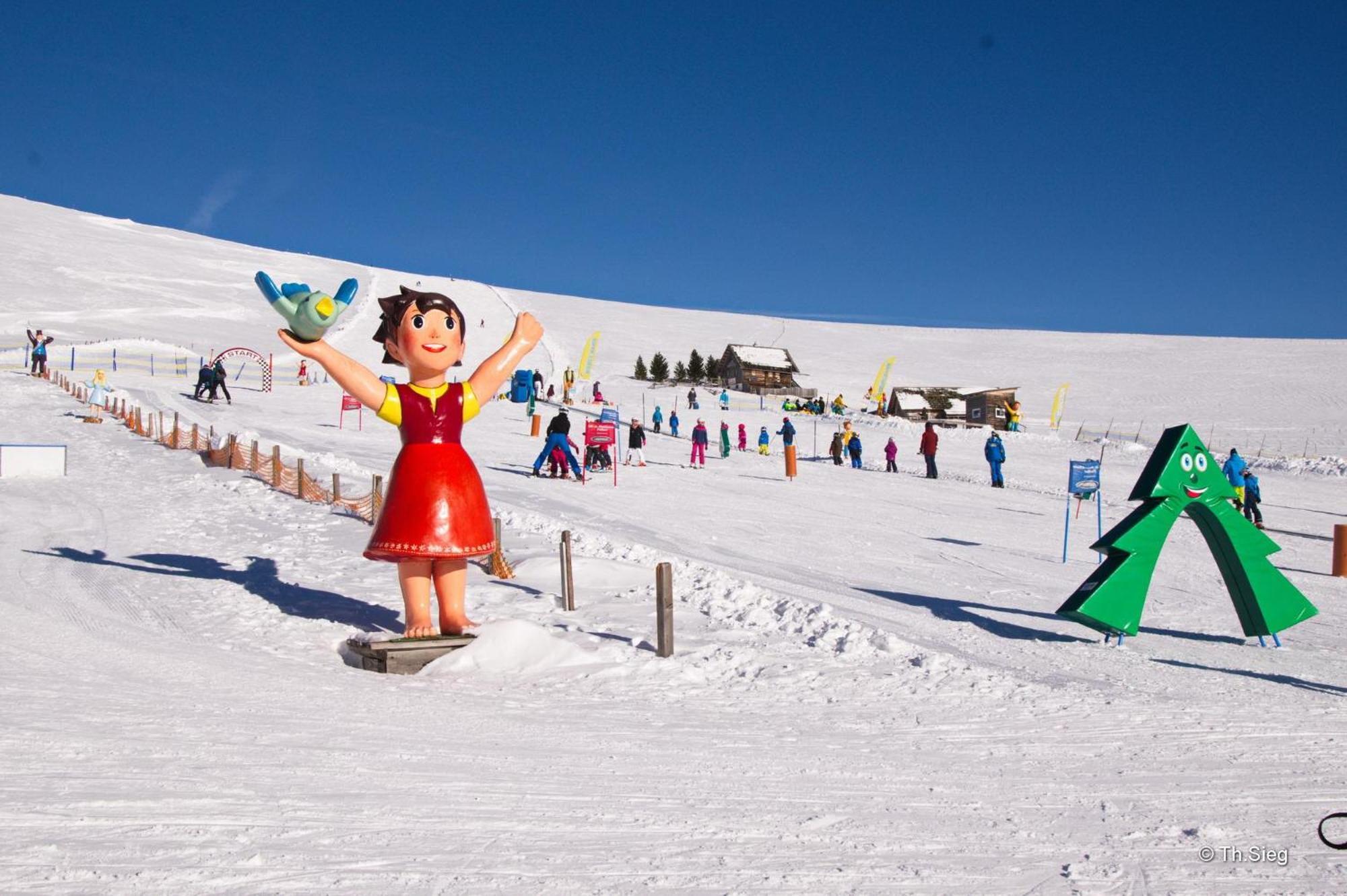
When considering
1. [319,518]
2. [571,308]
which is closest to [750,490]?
[319,518]

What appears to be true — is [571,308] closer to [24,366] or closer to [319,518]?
[24,366]

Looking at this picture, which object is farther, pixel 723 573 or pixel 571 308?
pixel 571 308

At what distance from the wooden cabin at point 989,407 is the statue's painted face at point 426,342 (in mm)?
45463

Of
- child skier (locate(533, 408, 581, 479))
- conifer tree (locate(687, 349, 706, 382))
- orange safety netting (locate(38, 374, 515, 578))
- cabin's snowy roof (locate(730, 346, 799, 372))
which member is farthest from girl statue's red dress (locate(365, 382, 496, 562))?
conifer tree (locate(687, 349, 706, 382))

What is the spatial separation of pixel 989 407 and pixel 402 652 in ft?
157

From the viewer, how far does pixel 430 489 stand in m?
7.89

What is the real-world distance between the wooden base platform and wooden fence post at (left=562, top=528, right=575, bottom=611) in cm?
212

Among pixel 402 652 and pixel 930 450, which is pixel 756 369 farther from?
pixel 402 652

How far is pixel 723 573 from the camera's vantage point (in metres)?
11.4

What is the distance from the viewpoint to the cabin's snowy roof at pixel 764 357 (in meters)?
67.7

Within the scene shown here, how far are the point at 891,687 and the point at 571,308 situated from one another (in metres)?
104

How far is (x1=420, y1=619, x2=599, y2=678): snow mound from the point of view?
7.70 meters

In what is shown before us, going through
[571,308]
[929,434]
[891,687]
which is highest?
[571,308]

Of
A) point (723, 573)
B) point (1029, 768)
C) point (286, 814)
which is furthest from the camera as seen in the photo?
point (723, 573)
